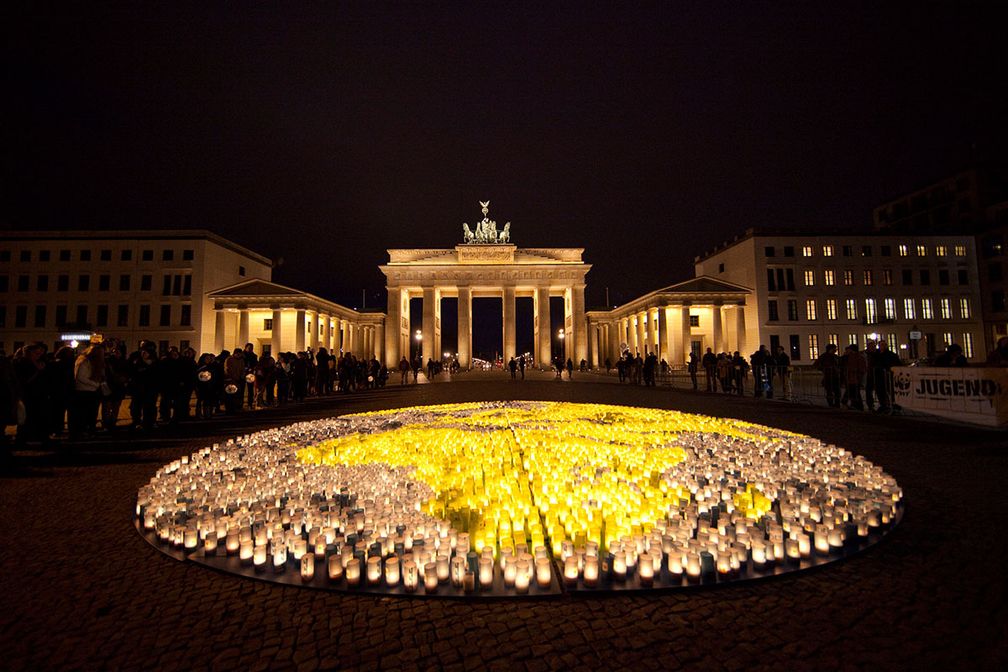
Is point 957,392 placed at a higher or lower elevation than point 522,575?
higher

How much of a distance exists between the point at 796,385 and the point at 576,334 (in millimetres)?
31942

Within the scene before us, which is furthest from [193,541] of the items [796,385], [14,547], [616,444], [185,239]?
[185,239]

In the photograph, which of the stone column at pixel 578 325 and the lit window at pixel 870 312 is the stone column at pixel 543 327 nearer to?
the stone column at pixel 578 325

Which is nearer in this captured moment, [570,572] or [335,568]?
[570,572]

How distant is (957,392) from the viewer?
37.5 ft

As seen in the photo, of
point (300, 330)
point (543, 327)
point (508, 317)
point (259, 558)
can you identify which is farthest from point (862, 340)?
point (259, 558)

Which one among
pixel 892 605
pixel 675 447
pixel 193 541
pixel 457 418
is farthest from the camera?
pixel 457 418

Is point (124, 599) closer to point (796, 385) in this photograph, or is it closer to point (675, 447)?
point (675, 447)

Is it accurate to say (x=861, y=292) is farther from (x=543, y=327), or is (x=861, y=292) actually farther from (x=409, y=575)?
(x=409, y=575)

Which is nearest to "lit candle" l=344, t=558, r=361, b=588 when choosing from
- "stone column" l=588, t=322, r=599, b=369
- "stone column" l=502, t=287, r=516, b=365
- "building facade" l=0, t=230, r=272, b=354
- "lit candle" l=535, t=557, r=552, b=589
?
"lit candle" l=535, t=557, r=552, b=589

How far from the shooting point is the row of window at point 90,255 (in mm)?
51062

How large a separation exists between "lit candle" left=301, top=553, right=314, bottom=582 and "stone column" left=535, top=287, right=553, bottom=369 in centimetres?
4838

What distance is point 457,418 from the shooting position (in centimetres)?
1177

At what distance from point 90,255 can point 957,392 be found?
231 feet
